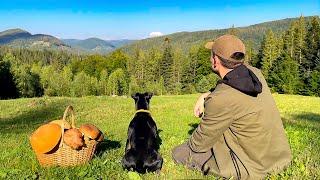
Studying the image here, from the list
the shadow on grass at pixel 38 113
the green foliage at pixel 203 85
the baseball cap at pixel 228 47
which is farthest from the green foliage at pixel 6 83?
the baseball cap at pixel 228 47

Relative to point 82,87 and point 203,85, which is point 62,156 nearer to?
point 203,85

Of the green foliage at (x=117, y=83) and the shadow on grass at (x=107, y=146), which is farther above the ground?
the shadow on grass at (x=107, y=146)

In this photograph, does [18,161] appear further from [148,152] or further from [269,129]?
[269,129]

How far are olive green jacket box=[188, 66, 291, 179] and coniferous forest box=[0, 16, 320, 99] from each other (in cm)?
7983

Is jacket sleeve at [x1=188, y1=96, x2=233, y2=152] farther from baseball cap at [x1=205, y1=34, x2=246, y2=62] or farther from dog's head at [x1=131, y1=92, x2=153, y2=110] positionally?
dog's head at [x1=131, y1=92, x2=153, y2=110]

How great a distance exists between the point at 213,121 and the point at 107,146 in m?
4.92

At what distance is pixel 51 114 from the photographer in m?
24.8

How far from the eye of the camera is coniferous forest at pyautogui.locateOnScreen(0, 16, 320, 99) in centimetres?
9819

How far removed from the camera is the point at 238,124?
7340 mm

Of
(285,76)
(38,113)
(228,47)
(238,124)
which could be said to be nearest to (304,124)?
(238,124)

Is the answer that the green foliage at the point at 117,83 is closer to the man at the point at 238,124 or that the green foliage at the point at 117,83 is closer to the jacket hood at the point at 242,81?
the man at the point at 238,124

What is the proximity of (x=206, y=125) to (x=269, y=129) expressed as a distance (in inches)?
43.9

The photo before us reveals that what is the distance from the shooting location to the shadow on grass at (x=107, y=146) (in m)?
10.6

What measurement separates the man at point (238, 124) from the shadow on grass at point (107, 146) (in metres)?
3.36
